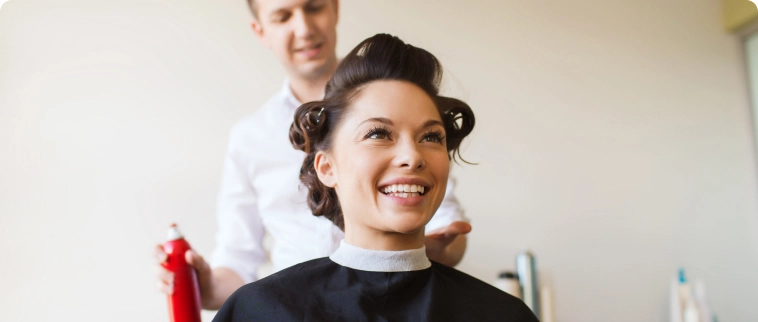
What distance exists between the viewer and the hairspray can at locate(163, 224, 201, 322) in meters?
1.40

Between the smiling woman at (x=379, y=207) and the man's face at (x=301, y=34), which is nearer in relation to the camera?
the smiling woman at (x=379, y=207)

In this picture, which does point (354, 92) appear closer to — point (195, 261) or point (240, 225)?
point (195, 261)

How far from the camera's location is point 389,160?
1238 millimetres

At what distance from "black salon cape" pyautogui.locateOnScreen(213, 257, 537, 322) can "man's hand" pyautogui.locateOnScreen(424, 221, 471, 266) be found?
0.87 ft

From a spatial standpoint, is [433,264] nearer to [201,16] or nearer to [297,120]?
[297,120]

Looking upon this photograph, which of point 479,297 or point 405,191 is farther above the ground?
point 405,191

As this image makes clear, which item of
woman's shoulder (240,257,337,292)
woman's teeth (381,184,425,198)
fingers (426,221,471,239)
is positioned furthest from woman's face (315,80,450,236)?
fingers (426,221,471,239)

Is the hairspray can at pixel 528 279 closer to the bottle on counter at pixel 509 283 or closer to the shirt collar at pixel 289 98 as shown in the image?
the bottle on counter at pixel 509 283

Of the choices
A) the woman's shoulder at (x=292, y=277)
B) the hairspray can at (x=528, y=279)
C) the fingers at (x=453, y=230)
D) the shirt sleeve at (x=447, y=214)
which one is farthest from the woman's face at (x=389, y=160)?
the hairspray can at (x=528, y=279)

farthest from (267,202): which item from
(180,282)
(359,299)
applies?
(359,299)

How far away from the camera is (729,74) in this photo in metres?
2.43

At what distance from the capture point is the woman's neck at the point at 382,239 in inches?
50.4

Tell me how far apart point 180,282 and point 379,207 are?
20.1 inches

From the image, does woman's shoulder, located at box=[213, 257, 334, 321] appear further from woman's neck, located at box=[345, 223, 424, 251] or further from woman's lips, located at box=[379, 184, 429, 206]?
woman's lips, located at box=[379, 184, 429, 206]
